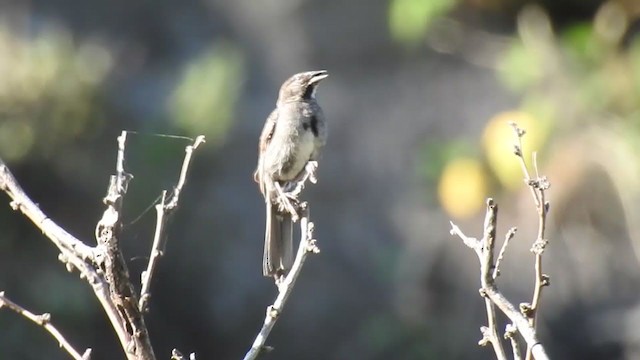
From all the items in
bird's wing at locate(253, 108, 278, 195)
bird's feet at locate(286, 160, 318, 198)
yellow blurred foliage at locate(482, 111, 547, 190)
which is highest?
yellow blurred foliage at locate(482, 111, 547, 190)

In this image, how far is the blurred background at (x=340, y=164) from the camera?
7445 mm

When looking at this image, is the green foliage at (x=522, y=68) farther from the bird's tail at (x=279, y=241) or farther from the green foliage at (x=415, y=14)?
the bird's tail at (x=279, y=241)

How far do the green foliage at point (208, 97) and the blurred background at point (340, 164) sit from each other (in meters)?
0.02

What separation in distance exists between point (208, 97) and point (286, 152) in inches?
149

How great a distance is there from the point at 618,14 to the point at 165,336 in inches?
161

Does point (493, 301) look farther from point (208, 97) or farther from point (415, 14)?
point (208, 97)

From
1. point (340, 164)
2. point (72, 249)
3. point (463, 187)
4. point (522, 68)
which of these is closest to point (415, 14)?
point (522, 68)

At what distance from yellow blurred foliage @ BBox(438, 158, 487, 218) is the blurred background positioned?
2cm

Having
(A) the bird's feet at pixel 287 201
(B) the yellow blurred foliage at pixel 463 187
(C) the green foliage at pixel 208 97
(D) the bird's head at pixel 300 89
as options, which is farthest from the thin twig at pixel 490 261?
(C) the green foliage at pixel 208 97

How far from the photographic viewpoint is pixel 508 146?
7215 millimetres

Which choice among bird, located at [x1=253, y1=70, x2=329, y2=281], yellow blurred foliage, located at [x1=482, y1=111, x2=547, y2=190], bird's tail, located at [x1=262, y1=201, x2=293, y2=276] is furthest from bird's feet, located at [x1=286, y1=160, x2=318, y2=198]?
yellow blurred foliage, located at [x1=482, y1=111, x2=547, y2=190]

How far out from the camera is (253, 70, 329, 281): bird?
4328 mm

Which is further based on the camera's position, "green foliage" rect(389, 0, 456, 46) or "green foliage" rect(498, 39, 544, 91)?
"green foliage" rect(389, 0, 456, 46)

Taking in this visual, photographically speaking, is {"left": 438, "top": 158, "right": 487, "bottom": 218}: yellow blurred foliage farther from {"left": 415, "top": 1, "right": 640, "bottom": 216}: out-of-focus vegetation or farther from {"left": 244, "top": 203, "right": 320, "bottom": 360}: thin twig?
{"left": 244, "top": 203, "right": 320, "bottom": 360}: thin twig
